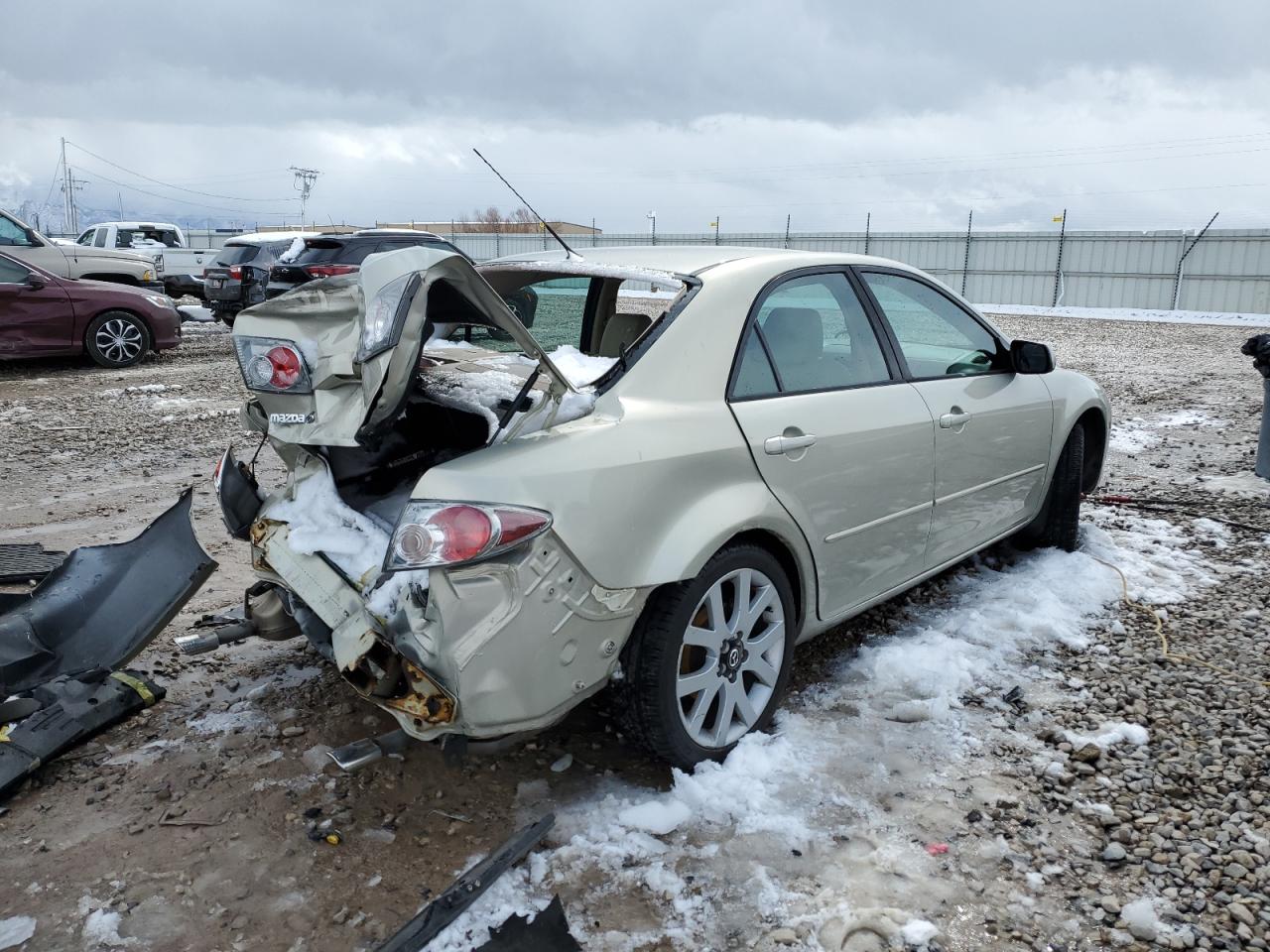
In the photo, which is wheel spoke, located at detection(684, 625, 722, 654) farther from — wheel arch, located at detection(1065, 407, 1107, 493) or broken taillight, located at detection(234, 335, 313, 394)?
wheel arch, located at detection(1065, 407, 1107, 493)

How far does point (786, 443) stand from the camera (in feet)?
9.88

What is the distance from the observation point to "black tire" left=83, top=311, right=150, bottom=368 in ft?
37.2

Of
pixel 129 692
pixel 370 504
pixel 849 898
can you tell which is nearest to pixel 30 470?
pixel 129 692

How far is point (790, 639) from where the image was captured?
3.17 m

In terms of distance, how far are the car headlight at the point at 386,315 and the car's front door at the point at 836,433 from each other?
108cm

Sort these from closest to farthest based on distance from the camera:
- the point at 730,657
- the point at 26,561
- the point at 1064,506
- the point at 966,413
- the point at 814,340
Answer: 1. the point at 730,657
2. the point at 814,340
3. the point at 966,413
4. the point at 26,561
5. the point at 1064,506

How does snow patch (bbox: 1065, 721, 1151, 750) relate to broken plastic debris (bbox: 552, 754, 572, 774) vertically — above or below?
above

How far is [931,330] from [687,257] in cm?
130

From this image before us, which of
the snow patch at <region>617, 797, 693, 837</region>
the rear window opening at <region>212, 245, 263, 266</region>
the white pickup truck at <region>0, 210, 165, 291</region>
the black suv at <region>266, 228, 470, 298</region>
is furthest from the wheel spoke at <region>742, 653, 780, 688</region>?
the rear window opening at <region>212, 245, 263, 266</region>

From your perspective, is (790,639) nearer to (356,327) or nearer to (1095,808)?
(1095,808)

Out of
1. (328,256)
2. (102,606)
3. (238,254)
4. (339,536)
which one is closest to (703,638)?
(339,536)

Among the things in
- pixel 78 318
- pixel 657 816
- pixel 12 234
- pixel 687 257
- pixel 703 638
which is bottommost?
pixel 657 816

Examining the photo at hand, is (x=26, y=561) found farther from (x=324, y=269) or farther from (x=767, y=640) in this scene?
(x=324, y=269)

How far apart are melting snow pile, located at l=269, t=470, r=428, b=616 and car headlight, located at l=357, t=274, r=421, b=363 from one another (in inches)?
23.8
